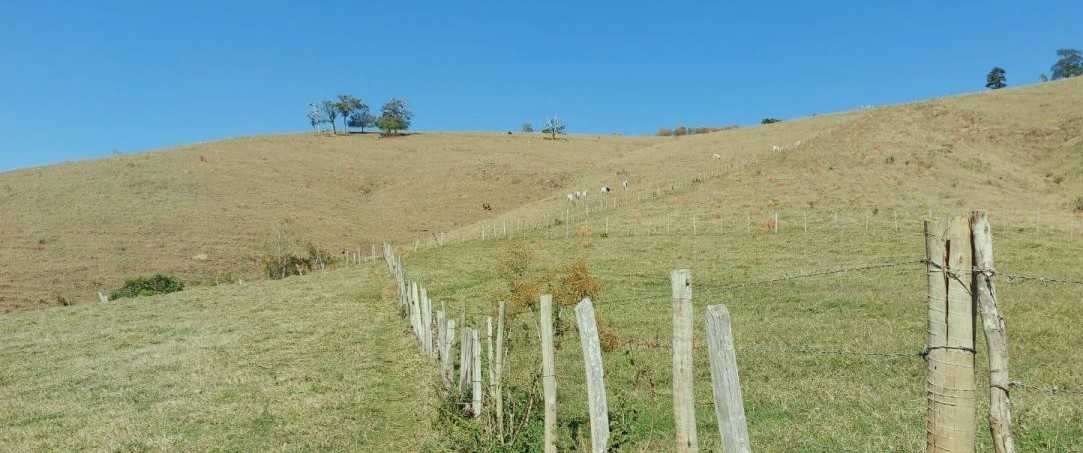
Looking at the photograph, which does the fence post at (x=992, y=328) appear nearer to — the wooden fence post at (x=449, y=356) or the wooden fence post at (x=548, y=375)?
the wooden fence post at (x=548, y=375)

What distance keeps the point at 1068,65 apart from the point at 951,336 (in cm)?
17600

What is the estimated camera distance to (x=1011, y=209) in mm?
40812

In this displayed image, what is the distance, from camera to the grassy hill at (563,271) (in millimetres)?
11977

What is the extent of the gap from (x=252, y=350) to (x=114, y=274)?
34.5 metres

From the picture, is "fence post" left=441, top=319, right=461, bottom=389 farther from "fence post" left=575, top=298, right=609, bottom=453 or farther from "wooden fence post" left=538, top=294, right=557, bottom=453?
"fence post" left=575, top=298, right=609, bottom=453

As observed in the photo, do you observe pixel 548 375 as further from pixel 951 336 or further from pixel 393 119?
pixel 393 119

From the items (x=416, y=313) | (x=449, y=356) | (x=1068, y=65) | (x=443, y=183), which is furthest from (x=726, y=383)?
(x=1068, y=65)

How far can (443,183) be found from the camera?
88562mm

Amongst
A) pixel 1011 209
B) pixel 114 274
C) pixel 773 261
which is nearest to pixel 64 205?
pixel 114 274

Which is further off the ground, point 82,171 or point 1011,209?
point 82,171

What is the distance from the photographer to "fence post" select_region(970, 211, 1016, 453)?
4.11m

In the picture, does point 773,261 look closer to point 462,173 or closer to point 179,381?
point 179,381

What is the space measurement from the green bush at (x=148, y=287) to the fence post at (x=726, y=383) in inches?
1748

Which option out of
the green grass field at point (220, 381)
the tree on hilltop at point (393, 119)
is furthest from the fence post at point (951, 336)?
the tree on hilltop at point (393, 119)
